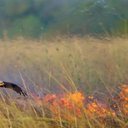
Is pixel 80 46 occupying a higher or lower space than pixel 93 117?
higher

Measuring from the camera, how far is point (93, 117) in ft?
8.89

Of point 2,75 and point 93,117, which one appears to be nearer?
point 93,117

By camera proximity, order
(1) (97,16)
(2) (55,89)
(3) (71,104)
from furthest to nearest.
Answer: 1. (1) (97,16)
2. (2) (55,89)
3. (3) (71,104)

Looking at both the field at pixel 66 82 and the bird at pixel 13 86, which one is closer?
the field at pixel 66 82

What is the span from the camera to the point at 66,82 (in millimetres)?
3121

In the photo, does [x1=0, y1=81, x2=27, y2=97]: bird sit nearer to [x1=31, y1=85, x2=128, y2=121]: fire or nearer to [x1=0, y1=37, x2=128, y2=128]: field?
[x1=0, y1=37, x2=128, y2=128]: field

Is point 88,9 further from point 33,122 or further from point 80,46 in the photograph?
point 33,122

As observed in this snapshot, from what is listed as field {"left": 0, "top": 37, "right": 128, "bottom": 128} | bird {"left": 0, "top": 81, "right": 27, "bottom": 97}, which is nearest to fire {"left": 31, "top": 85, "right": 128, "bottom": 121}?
field {"left": 0, "top": 37, "right": 128, "bottom": 128}

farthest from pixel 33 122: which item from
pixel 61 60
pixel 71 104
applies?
pixel 61 60

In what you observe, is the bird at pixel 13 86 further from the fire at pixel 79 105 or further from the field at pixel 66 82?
the fire at pixel 79 105

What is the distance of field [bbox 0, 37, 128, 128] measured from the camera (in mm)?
2715

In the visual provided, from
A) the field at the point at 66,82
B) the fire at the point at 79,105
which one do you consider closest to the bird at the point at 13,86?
the field at the point at 66,82

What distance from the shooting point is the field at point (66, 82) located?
8.91ft

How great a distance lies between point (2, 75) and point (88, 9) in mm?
Answer: 742
